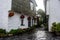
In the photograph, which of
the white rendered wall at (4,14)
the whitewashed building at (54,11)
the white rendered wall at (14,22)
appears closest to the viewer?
the white rendered wall at (4,14)

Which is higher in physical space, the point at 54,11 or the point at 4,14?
the point at 54,11

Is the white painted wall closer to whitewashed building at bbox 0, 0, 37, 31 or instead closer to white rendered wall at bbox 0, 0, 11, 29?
whitewashed building at bbox 0, 0, 37, 31

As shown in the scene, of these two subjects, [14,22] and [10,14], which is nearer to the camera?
[10,14]

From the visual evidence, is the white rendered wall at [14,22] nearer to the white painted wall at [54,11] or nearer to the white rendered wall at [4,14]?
the white rendered wall at [4,14]

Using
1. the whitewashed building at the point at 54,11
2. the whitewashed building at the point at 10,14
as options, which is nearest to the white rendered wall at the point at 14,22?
the whitewashed building at the point at 10,14

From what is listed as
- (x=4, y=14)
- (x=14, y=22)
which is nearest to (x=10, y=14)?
(x=4, y=14)

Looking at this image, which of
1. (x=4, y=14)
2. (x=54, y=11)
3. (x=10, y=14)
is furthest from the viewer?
(x=54, y=11)

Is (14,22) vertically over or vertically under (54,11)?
under

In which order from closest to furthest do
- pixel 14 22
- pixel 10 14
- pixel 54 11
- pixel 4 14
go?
pixel 4 14 < pixel 10 14 < pixel 14 22 < pixel 54 11

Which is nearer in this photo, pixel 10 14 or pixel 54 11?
pixel 10 14

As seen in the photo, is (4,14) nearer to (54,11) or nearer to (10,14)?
(10,14)

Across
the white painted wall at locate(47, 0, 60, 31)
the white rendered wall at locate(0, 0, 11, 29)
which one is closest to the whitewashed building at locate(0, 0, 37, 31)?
the white rendered wall at locate(0, 0, 11, 29)

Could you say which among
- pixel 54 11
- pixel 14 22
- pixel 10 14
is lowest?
pixel 14 22

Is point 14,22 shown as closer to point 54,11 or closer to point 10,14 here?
point 10,14
